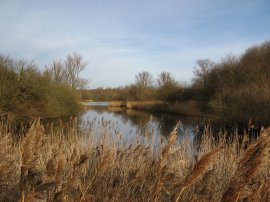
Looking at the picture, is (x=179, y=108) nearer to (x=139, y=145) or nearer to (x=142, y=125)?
(x=142, y=125)

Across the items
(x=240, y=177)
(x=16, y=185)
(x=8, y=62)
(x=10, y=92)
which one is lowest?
(x=16, y=185)

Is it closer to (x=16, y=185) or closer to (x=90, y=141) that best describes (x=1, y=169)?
(x=16, y=185)

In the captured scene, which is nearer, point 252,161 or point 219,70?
point 252,161

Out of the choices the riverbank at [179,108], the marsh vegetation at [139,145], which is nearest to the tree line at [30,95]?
the marsh vegetation at [139,145]

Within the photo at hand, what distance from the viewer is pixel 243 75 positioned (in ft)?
85.6

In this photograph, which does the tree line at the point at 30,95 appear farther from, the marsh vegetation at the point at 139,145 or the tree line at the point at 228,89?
the tree line at the point at 228,89

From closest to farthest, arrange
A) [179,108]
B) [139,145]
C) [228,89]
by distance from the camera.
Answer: [139,145] < [228,89] < [179,108]

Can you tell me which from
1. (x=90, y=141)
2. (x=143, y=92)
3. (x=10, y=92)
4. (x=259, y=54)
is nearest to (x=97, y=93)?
(x=143, y=92)

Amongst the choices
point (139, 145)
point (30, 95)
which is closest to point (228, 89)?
point (30, 95)

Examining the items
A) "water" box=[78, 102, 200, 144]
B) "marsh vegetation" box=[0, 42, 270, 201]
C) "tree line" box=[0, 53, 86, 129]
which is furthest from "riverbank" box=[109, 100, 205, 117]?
"tree line" box=[0, 53, 86, 129]

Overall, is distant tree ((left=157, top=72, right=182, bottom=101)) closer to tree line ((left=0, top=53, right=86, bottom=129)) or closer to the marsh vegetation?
the marsh vegetation

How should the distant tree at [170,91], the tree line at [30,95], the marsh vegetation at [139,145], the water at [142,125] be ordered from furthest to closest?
the distant tree at [170,91] → the tree line at [30,95] → the water at [142,125] → the marsh vegetation at [139,145]

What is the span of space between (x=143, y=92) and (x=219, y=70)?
18168 millimetres

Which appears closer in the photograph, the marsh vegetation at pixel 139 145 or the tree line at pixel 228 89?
the marsh vegetation at pixel 139 145
